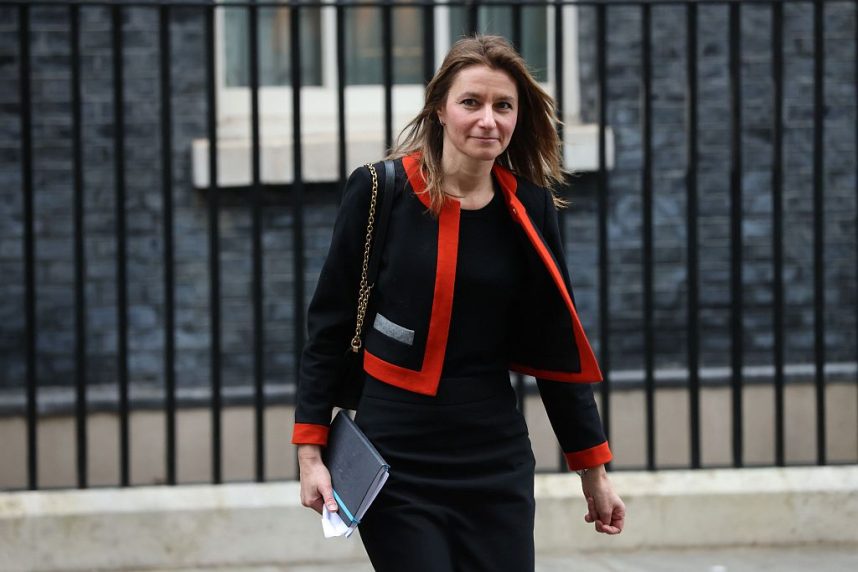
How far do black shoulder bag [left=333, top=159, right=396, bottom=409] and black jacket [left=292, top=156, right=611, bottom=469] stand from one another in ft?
0.05

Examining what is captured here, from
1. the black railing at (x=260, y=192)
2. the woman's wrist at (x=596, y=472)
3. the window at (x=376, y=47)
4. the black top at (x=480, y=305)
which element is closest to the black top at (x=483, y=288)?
the black top at (x=480, y=305)

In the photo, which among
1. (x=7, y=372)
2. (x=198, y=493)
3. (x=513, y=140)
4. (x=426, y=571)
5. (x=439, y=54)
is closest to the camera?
(x=426, y=571)

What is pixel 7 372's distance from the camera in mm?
7863

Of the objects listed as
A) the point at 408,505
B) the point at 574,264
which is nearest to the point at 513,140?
the point at 408,505

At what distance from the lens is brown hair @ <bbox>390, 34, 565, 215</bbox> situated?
3.28m

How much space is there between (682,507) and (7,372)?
356 cm

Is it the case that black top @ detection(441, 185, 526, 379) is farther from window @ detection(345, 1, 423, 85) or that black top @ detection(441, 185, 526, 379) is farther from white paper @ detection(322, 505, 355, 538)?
window @ detection(345, 1, 423, 85)

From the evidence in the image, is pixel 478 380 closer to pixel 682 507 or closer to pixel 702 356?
pixel 682 507

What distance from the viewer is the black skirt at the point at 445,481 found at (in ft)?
10.7

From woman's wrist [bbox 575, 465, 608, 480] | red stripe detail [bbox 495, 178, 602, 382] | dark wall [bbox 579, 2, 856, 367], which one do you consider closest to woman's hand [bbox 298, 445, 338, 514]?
red stripe detail [bbox 495, 178, 602, 382]

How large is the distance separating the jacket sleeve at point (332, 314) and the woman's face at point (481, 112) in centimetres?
23

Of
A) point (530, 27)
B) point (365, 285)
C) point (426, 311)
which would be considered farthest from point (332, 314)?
point (530, 27)

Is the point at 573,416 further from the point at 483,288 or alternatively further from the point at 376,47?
the point at 376,47

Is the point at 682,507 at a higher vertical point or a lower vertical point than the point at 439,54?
lower
